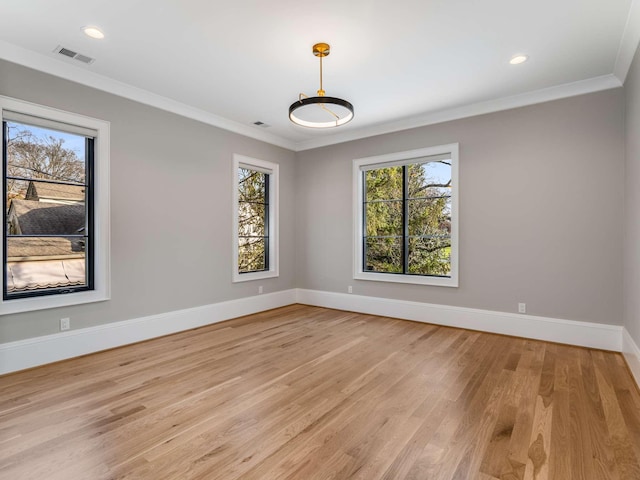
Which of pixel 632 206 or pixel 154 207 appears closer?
pixel 632 206

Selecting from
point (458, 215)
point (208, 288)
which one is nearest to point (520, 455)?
point (458, 215)

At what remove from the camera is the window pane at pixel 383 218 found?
5.32 meters

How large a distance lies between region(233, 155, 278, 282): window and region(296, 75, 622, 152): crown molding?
1.25m

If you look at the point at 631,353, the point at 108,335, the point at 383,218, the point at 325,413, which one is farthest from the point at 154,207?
the point at 631,353

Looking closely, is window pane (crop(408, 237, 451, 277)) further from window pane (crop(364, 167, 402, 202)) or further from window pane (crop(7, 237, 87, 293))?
window pane (crop(7, 237, 87, 293))

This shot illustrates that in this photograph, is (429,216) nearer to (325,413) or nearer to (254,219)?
(254,219)

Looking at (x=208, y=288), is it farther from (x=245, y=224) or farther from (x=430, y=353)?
(x=430, y=353)

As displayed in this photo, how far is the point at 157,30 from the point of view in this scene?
2.87m

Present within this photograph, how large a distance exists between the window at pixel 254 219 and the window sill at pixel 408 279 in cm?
159

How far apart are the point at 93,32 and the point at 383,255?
4.46 meters

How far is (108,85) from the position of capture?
3719 millimetres

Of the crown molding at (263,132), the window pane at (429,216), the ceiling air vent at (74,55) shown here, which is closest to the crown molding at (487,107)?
the crown molding at (263,132)

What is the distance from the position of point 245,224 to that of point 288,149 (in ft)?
5.54

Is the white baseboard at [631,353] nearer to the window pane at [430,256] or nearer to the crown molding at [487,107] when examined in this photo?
the window pane at [430,256]
